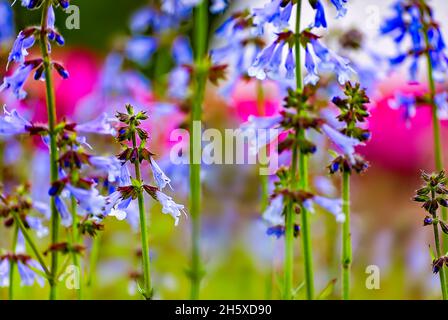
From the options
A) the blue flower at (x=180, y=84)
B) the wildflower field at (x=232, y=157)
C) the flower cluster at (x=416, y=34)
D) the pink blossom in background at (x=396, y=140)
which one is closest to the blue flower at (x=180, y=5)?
the wildflower field at (x=232, y=157)

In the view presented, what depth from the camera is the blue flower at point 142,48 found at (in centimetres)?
251

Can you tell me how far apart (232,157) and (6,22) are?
701 mm

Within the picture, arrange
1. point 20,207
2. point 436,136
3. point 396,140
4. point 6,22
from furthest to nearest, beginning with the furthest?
point 396,140 < point 6,22 < point 436,136 < point 20,207

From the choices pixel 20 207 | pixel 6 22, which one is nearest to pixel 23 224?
pixel 20 207

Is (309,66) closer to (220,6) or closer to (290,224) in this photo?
(290,224)

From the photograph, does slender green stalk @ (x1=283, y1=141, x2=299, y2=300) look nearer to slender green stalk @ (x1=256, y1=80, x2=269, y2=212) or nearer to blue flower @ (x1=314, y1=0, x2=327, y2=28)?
blue flower @ (x1=314, y1=0, x2=327, y2=28)

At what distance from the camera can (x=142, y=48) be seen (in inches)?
98.9

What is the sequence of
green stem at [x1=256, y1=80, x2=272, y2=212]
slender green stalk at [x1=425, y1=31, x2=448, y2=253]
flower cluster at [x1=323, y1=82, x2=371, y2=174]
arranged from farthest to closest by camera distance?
1. green stem at [x1=256, y1=80, x2=272, y2=212]
2. slender green stalk at [x1=425, y1=31, x2=448, y2=253]
3. flower cluster at [x1=323, y1=82, x2=371, y2=174]

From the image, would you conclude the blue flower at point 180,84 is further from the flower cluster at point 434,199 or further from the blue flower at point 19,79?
the flower cluster at point 434,199

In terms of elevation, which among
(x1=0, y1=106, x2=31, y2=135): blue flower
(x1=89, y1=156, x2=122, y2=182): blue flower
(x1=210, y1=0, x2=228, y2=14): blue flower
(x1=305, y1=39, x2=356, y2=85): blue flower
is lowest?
(x1=89, y1=156, x2=122, y2=182): blue flower

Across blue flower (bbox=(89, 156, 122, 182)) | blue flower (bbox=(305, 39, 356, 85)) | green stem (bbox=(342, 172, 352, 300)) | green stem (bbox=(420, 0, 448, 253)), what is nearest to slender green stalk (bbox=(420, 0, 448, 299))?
green stem (bbox=(420, 0, 448, 253))

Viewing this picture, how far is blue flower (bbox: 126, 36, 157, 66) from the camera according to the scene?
251 centimetres

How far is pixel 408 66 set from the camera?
69.1 inches
